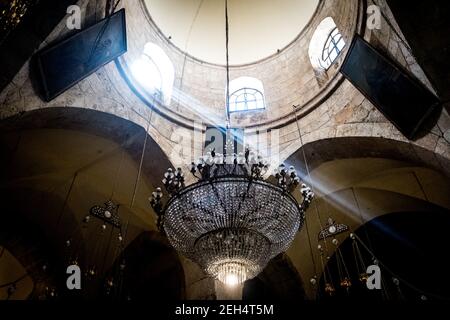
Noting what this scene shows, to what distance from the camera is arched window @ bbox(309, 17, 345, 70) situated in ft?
20.4

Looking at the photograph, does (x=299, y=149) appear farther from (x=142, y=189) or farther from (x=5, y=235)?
(x=5, y=235)

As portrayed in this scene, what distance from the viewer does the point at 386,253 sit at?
23.2ft

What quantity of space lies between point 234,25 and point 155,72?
2.26 metres

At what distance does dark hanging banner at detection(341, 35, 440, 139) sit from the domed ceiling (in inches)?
105

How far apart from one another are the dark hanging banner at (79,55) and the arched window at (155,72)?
1229mm

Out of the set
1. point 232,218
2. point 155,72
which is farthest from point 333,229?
point 155,72

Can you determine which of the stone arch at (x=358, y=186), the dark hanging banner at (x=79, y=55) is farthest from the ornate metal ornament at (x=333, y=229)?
the dark hanging banner at (x=79, y=55)

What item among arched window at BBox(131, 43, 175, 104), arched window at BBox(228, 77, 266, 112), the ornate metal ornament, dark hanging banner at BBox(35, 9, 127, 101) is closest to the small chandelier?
dark hanging banner at BBox(35, 9, 127, 101)

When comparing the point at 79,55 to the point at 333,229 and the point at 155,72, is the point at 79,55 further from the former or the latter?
the point at 333,229

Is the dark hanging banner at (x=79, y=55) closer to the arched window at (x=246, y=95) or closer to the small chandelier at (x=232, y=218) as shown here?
the small chandelier at (x=232, y=218)

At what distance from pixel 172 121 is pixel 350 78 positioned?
306cm

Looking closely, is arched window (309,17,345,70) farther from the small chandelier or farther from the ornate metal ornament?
the small chandelier

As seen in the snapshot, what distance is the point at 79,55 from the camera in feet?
13.6

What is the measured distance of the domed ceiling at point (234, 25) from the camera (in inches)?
277
